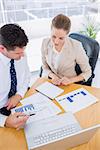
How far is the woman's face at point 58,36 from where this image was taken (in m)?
1.59

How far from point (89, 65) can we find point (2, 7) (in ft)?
4.54

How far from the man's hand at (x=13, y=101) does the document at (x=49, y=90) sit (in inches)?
7.3

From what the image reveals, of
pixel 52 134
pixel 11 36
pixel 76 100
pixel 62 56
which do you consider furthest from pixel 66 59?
pixel 52 134

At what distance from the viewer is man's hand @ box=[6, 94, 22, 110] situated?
1.36 m

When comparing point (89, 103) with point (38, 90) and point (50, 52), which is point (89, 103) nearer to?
point (38, 90)

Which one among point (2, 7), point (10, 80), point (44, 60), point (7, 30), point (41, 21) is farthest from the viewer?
point (41, 21)

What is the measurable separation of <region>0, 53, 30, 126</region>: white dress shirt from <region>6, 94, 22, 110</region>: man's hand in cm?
4

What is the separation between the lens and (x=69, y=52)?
5.74 ft

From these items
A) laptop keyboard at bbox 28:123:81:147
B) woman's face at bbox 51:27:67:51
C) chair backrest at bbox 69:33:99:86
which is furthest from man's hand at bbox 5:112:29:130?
chair backrest at bbox 69:33:99:86

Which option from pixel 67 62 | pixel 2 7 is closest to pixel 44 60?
pixel 67 62

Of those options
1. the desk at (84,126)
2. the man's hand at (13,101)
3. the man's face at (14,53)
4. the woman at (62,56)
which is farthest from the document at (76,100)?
the man's face at (14,53)

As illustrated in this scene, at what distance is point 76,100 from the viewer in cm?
138

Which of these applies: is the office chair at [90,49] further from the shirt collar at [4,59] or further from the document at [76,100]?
the shirt collar at [4,59]

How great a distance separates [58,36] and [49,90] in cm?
46
